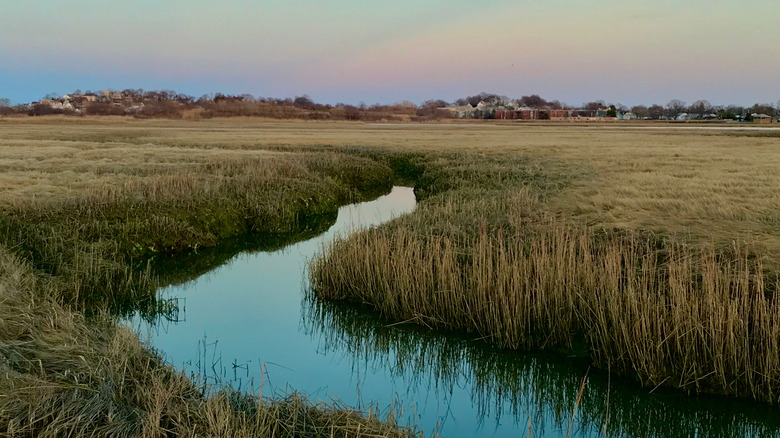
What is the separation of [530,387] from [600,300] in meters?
1.47

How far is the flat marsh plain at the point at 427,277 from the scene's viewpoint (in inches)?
213

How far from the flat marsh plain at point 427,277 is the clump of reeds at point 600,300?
0.10 ft

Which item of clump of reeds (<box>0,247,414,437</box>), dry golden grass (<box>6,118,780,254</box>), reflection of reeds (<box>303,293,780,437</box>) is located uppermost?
dry golden grass (<box>6,118,780,254</box>)

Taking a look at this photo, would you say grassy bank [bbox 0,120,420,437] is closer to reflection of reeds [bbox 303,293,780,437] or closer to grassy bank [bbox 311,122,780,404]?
reflection of reeds [bbox 303,293,780,437]

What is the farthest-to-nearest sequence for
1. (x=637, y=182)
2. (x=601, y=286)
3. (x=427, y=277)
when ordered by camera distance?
(x=637, y=182), (x=427, y=277), (x=601, y=286)

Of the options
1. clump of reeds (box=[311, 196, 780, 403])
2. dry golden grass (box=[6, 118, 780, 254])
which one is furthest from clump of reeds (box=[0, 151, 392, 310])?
clump of reeds (box=[311, 196, 780, 403])

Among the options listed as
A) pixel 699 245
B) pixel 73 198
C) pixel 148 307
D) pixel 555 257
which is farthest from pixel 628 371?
pixel 73 198

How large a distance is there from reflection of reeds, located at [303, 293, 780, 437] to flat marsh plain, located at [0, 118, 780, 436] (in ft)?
0.84

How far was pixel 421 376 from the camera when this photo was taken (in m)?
8.07

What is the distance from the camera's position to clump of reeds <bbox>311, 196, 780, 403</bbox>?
23.0 feet

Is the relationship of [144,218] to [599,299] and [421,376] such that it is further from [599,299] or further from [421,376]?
[599,299]

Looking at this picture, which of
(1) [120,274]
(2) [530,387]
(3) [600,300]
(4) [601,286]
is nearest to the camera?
(2) [530,387]

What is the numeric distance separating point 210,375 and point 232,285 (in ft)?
17.5

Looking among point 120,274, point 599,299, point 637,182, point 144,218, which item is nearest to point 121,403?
point 599,299
